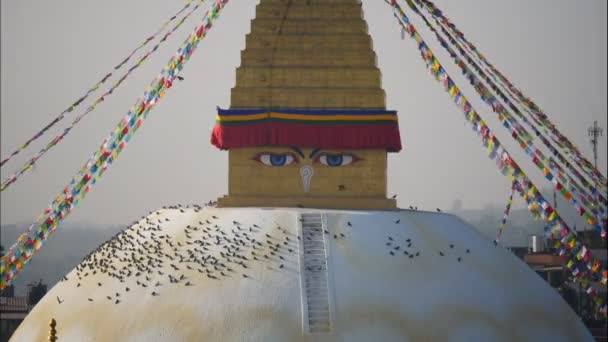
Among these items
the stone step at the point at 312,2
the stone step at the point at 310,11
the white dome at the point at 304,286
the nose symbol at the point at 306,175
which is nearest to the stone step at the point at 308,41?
the stone step at the point at 310,11

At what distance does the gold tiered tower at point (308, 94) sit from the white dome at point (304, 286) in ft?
3.42

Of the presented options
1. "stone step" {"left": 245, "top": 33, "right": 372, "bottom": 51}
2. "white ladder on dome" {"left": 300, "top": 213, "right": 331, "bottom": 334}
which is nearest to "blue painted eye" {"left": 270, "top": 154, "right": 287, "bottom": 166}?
"white ladder on dome" {"left": 300, "top": 213, "right": 331, "bottom": 334}

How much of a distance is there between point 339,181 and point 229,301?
4847mm

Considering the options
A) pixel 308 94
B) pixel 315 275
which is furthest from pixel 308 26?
pixel 315 275

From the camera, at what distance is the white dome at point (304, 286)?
2959cm

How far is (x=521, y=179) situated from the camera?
30.2m

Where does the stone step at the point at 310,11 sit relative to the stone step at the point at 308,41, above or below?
above

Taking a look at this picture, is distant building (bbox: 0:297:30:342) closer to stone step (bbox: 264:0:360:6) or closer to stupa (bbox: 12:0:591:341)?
stupa (bbox: 12:0:591:341)

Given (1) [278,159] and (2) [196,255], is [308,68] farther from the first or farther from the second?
(2) [196,255]

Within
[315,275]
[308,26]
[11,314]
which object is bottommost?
[315,275]

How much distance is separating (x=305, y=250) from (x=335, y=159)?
324cm

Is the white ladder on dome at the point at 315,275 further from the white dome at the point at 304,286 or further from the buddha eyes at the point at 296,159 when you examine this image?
the buddha eyes at the point at 296,159

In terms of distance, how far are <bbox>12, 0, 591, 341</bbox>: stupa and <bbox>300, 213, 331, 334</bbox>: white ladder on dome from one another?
1.2 inches

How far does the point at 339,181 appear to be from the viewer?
110 ft
